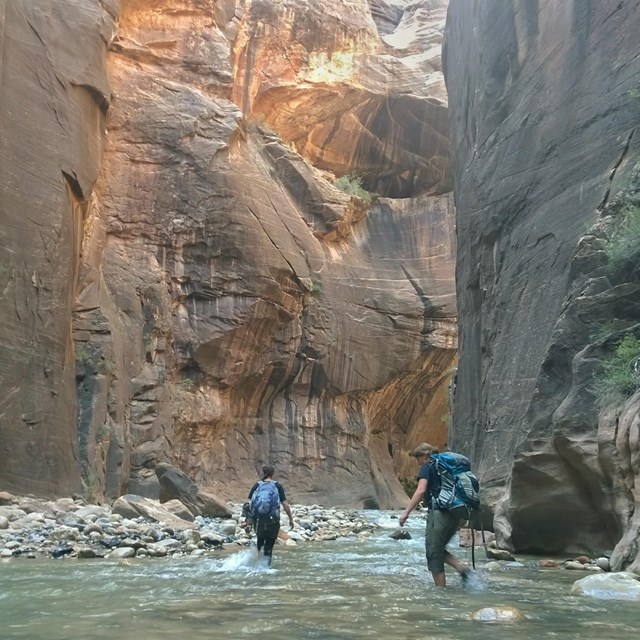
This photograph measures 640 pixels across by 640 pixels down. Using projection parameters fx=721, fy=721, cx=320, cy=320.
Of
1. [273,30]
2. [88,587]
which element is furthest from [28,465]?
[273,30]

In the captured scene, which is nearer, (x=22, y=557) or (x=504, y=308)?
(x=22, y=557)

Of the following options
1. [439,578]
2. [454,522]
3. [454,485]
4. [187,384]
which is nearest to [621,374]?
[454,485]

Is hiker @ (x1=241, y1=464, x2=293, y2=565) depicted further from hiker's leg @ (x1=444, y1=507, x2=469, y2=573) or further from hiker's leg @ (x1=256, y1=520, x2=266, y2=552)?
hiker's leg @ (x1=444, y1=507, x2=469, y2=573)

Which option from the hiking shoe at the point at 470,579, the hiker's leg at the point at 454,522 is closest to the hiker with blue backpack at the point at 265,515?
the hiker's leg at the point at 454,522

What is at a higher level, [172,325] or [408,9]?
[408,9]

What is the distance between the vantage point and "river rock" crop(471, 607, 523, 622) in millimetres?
4363

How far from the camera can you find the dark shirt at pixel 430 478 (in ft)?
21.3

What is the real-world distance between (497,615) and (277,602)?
5.24 feet

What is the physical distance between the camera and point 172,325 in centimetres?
2520

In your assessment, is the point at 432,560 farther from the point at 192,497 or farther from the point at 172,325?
the point at 172,325

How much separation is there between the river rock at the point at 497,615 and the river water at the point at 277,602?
3.4 inches

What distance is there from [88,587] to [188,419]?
19.9 metres

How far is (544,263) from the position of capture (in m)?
11.8

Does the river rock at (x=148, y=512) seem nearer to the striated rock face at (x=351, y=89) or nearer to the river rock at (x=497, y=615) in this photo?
the river rock at (x=497, y=615)
